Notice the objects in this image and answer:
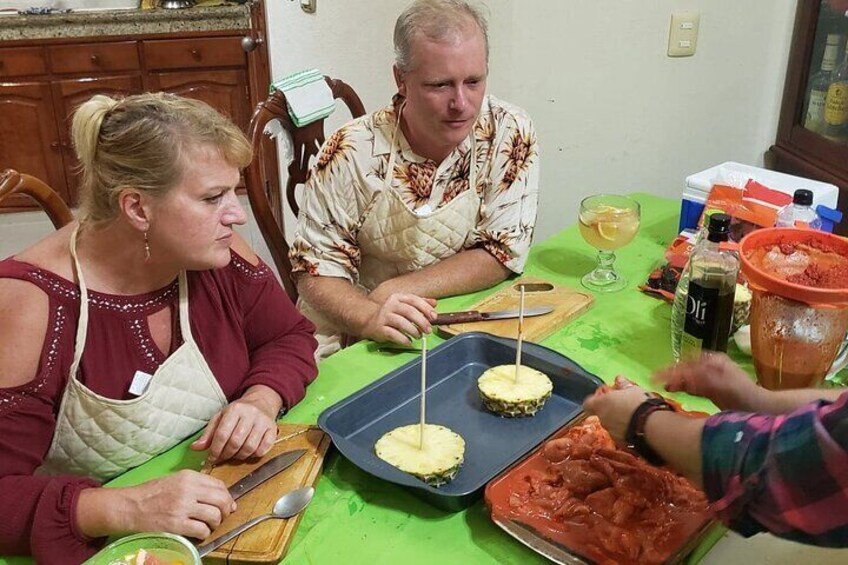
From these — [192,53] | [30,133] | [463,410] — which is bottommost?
[30,133]

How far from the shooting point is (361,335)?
58.0 inches

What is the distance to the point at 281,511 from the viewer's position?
0.95 m

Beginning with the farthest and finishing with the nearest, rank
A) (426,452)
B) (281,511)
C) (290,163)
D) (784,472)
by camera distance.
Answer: (290,163)
(426,452)
(281,511)
(784,472)

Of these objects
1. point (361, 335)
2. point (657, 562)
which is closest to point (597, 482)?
point (657, 562)

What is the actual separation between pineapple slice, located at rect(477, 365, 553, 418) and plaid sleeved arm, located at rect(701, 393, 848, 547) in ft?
1.44

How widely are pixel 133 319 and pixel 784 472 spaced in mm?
952

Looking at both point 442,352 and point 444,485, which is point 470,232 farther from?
point 444,485

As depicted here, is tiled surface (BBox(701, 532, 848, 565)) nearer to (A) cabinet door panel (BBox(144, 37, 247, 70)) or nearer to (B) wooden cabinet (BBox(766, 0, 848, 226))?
(B) wooden cabinet (BBox(766, 0, 848, 226))

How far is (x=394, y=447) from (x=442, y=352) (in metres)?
0.27

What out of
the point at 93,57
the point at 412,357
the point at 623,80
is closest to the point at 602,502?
the point at 412,357

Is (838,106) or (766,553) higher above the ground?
(838,106)

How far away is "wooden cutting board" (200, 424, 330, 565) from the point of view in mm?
899

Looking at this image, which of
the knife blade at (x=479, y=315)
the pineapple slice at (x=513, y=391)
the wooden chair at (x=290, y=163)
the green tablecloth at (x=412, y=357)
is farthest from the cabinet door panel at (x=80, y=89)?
the pineapple slice at (x=513, y=391)

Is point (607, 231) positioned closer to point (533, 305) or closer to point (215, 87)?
point (533, 305)
